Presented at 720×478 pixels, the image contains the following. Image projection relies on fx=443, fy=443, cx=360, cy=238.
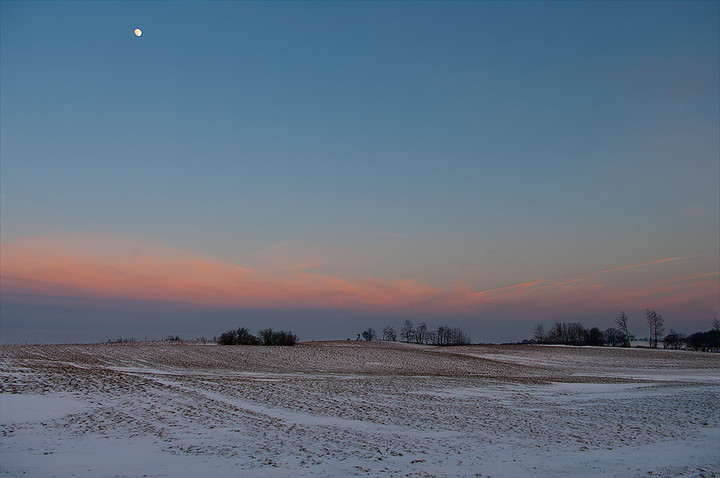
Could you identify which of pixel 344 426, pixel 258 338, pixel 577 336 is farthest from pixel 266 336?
pixel 577 336

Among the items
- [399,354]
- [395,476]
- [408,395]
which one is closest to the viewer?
[395,476]

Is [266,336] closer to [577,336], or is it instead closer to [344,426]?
[344,426]

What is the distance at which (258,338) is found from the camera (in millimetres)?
87062

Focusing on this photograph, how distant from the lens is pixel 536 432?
17125 millimetres

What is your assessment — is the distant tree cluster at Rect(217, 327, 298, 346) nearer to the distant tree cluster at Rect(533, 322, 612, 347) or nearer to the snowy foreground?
the snowy foreground

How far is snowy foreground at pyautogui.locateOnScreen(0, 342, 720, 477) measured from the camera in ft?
41.4

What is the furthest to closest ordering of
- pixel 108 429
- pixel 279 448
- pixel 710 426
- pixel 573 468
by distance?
1. pixel 710 426
2. pixel 108 429
3. pixel 279 448
4. pixel 573 468

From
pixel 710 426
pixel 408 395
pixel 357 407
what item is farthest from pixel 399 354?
pixel 710 426

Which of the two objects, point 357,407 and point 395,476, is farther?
point 357,407

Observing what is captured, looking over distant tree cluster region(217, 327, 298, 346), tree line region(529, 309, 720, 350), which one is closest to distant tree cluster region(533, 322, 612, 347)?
tree line region(529, 309, 720, 350)

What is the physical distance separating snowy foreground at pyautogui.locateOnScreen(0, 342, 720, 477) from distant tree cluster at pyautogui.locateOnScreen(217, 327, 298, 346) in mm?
51661

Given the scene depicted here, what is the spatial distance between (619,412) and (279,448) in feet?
56.5

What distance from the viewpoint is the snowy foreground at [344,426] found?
12.6m

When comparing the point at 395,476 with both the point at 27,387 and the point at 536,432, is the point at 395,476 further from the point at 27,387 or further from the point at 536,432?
the point at 27,387
